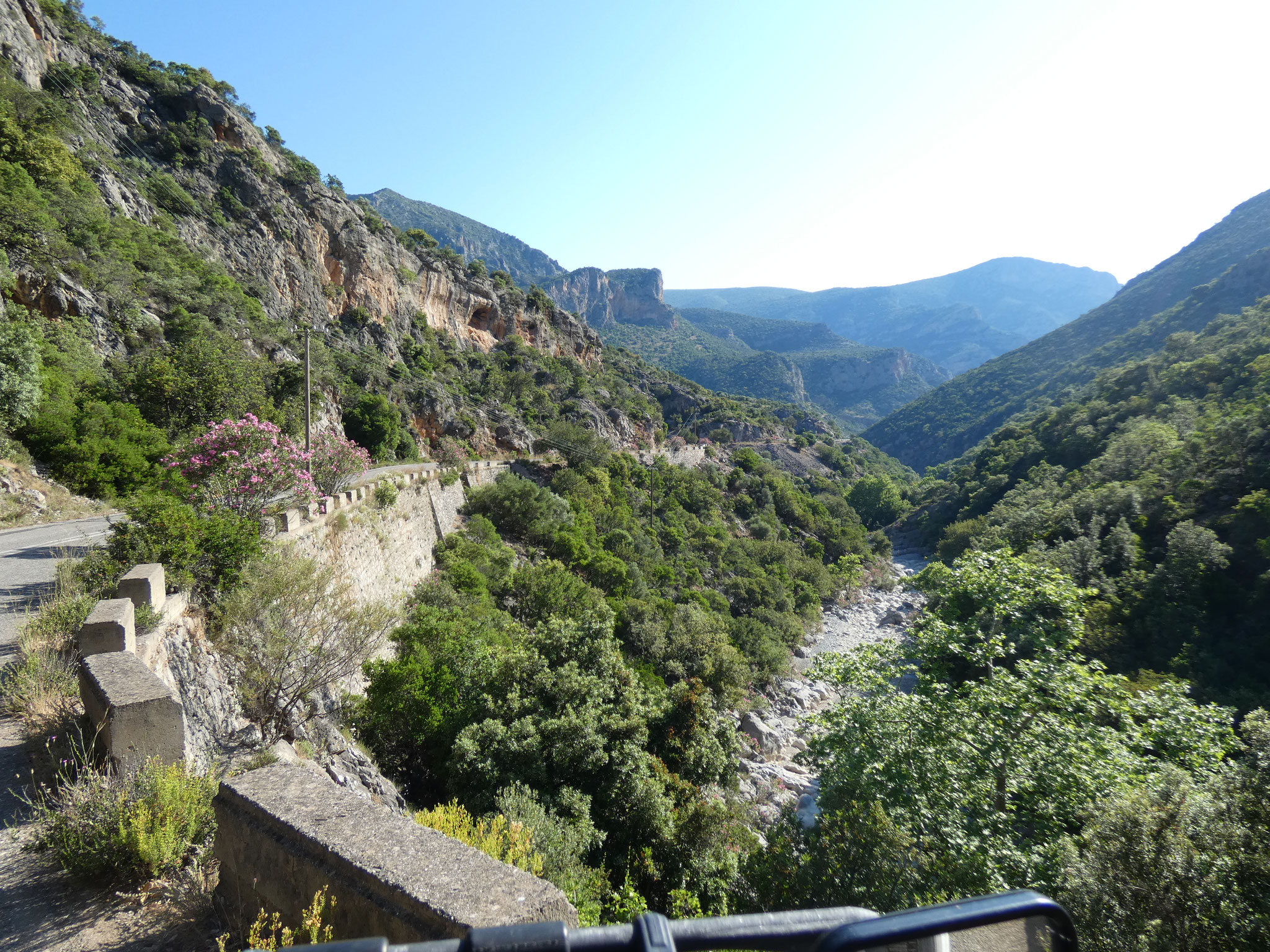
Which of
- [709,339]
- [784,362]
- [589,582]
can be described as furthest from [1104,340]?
[589,582]

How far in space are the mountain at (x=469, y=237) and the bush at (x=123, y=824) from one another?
106910mm

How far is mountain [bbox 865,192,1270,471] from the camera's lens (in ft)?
201

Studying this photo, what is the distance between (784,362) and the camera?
389 feet

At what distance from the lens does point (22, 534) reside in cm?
974

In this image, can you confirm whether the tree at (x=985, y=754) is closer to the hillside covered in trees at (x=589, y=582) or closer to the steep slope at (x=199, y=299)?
the hillside covered in trees at (x=589, y=582)

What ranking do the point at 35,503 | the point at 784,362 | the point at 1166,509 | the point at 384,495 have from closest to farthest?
the point at 35,503
the point at 384,495
the point at 1166,509
the point at 784,362

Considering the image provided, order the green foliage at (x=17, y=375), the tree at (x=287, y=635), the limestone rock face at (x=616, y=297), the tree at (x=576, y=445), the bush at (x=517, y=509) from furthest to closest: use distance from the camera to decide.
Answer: the limestone rock face at (x=616, y=297), the tree at (x=576, y=445), the bush at (x=517, y=509), the green foliage at (x=17, y=375), the tree at (x=287, y=635)

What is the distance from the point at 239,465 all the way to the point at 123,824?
278 inches

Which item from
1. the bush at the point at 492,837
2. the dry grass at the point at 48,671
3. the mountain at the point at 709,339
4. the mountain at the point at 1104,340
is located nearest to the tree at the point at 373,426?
the dry grass at the point at 48,671

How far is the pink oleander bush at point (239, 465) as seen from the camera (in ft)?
29.0

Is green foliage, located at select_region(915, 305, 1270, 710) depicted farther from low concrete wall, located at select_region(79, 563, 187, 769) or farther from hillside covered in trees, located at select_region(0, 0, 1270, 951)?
low concrete wall, located at select_region(79, 563, 187, 769)

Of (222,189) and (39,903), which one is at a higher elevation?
(222,189)

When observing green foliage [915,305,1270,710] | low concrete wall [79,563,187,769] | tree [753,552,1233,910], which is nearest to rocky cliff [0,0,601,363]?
low concrete wall [79,563,187,769]

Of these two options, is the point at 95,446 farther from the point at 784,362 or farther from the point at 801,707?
the point at 784,362
